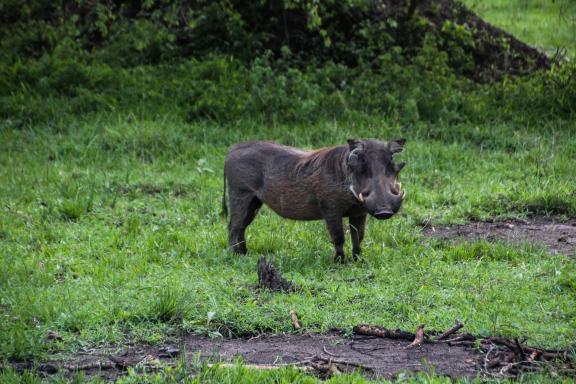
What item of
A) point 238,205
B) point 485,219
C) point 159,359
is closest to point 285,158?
point 238,205

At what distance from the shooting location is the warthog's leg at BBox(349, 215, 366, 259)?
611 centimetres

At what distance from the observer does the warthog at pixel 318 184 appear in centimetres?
560

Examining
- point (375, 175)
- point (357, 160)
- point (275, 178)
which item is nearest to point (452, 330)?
point (375, 175)

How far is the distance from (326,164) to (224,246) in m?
1.00

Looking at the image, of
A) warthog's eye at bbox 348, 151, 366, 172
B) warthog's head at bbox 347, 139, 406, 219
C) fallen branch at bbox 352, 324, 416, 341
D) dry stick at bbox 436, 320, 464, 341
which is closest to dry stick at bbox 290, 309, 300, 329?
fallen branch at bbox 352, 324, 416, 341

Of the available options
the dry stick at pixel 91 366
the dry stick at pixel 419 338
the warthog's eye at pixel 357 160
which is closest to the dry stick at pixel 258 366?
the dry stick at pixel 91 366

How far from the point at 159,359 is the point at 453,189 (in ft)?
12.8

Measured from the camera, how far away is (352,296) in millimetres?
5305

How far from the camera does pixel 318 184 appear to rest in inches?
239

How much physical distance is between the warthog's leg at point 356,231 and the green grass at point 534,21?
6.58m

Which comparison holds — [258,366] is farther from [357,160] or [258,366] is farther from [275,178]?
[275,178]

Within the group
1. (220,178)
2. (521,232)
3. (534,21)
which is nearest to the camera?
→ (521,232)

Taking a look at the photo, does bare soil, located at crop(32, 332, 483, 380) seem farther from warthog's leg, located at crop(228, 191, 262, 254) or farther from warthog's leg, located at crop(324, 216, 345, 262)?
warthog's leg, located at crop(228, 191, 262, 254)

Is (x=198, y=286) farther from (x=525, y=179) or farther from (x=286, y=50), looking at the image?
(x=286, y=50)
